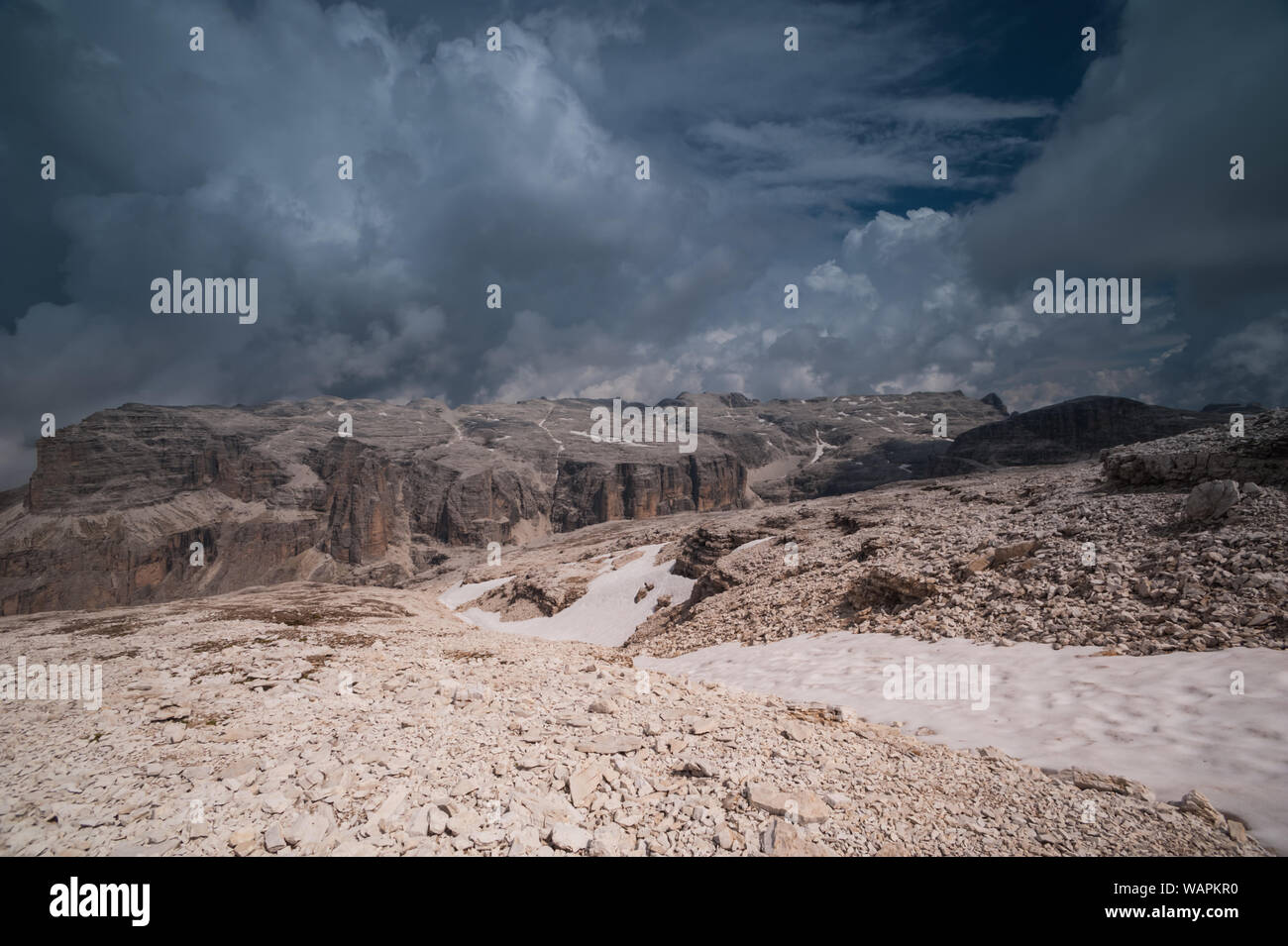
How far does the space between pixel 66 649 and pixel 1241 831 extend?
77.8 ft

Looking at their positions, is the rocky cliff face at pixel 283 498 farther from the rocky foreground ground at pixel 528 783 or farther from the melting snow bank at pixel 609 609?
the rocky foreground ground at pixel 528 783

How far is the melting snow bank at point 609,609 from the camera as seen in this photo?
34.3m

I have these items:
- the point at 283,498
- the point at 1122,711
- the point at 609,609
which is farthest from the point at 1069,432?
the point at 283,498

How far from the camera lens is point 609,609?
124 feet

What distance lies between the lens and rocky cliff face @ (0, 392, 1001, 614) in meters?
120

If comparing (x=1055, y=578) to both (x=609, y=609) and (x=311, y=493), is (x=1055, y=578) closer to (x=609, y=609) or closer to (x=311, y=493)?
(x=609, y=609)

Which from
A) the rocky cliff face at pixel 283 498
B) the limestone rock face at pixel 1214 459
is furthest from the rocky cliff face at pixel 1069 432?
the limestone rock face at pixel 1214 459

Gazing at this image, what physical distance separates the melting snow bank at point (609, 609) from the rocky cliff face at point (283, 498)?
307ft

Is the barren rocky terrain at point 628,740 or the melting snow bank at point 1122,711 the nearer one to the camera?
the barren rocky terrain at point 628,740

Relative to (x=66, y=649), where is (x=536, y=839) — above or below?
above

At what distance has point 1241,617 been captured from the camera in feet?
28.1
